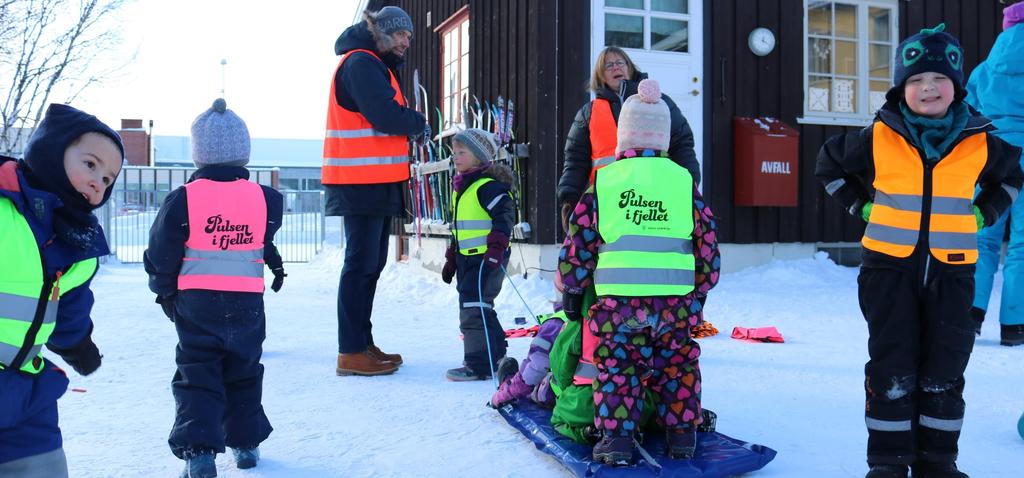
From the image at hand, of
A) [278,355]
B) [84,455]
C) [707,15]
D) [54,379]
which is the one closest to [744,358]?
[278,355]

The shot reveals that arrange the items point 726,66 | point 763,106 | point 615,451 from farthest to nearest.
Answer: point 763,106 → point 726,66 → point 615,451

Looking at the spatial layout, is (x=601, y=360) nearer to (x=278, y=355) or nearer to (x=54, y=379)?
(x=54, y=379)

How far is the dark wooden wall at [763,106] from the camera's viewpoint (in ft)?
25.6

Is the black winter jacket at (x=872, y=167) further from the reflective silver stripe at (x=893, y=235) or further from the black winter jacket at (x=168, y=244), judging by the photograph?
the black winter jacket at (x=168, y=244)

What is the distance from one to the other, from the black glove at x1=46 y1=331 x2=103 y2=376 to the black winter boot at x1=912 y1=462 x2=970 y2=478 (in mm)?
2382

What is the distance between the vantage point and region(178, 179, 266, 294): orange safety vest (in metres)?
2.64

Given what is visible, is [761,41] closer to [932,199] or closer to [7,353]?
[932,199]

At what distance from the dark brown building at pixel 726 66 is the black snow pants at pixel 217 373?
4702 millimetres

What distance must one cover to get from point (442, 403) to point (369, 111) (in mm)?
1605

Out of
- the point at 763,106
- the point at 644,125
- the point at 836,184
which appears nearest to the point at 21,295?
the point at 644,125

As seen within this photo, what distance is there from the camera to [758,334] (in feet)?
16.1

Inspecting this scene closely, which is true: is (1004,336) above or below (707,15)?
below

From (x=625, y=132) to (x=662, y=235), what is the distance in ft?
1.28

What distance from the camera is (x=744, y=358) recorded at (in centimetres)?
436
